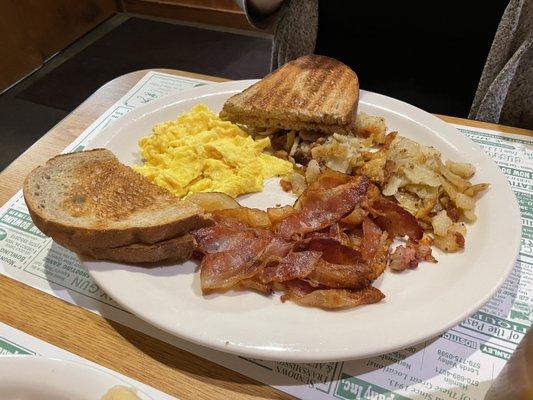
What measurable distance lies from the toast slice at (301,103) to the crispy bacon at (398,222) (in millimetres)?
524

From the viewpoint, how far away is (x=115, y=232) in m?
1.26

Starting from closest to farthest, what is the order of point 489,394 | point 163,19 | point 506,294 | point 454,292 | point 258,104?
point 489,394 < point 454,292 < point 506,294 < point 258,104 < point 163,19

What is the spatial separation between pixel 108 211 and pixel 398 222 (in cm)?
90

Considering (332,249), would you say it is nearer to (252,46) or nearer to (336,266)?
(336,266)

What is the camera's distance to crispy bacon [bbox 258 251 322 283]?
4.10 feet

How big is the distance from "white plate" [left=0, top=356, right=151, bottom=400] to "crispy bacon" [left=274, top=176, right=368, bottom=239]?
66cm

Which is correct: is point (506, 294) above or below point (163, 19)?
above

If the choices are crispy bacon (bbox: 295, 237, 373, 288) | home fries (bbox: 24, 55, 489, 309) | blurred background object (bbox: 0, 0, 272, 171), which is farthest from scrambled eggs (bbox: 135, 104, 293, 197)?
blurred background object (bbox: 0, 0, 272, 171)

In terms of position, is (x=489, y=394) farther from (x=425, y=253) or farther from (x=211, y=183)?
(x=211, y=183)

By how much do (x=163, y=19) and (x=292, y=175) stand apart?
17.7 ft

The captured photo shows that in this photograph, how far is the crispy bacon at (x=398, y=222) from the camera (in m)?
1.44

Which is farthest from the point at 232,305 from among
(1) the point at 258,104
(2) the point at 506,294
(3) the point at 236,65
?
(3) the point at 236,65

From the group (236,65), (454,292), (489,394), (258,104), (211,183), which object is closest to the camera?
(489,394)

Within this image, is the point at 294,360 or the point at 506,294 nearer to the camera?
the point at 294,360
